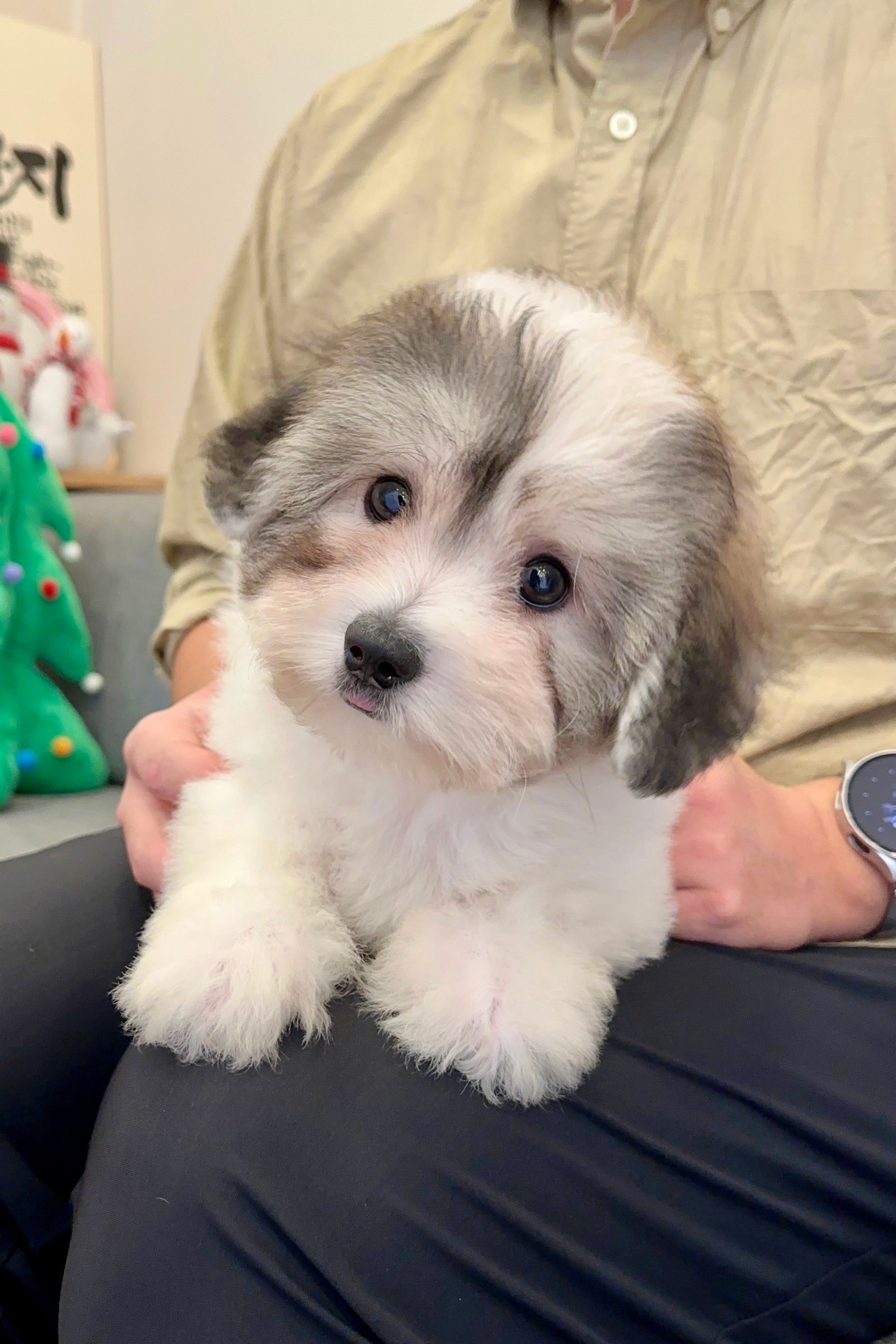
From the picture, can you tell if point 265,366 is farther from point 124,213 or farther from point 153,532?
point 124,213

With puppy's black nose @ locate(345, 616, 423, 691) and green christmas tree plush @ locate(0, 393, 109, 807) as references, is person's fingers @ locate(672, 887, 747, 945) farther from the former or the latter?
green christmas tree plush @ locate(0, 393, 109, 807)

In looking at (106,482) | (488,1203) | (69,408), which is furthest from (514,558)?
(69,408)

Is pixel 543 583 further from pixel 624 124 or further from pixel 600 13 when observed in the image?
pixel 600 13

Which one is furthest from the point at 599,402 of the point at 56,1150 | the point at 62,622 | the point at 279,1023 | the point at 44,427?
the point at 44,427

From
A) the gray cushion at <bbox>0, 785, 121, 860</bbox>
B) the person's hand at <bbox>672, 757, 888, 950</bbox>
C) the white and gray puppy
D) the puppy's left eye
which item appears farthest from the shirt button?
the gray cushion at <bbox>0, 785, 121, 860</bbox>

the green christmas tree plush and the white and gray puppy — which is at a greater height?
the white and gray puppy

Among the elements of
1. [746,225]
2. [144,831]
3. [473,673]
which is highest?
[746,225]

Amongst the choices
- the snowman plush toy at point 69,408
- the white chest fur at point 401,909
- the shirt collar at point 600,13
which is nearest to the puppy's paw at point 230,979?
the white chest fur at point 401,909
